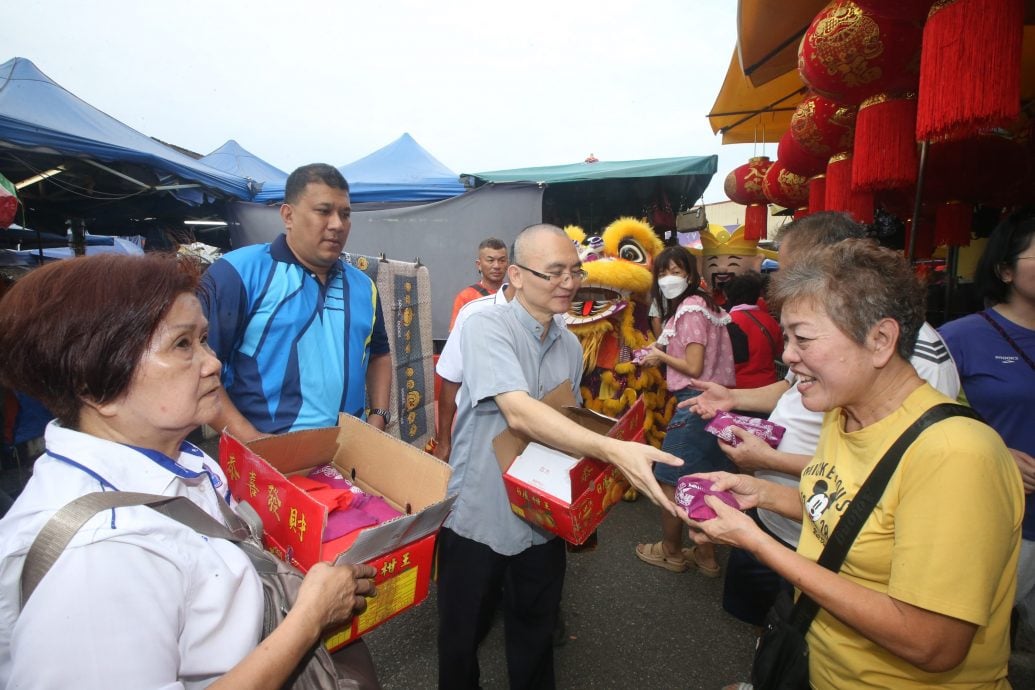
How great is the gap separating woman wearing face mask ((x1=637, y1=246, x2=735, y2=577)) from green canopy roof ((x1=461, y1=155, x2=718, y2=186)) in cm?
280

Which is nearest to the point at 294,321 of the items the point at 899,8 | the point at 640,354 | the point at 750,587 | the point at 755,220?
the point at 750,587

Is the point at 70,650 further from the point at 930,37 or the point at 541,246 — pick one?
the point at 930,37

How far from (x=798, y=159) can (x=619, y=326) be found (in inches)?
70.7

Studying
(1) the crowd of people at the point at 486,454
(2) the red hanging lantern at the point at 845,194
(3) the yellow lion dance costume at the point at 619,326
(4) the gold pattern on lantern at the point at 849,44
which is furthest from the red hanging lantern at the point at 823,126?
(3) the yellow lion dance costume at the point at 619,326

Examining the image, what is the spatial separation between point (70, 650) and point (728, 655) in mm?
2955

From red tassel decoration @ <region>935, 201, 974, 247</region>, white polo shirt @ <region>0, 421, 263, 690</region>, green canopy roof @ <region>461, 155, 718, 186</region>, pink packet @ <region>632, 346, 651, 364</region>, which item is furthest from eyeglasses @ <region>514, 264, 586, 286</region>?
green canopy roof @ <region>461, 155, 718, 186</region>

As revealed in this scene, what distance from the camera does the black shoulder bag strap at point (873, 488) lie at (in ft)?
3.80

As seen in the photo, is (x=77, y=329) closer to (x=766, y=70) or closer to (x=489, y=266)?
(x=489, y=266)

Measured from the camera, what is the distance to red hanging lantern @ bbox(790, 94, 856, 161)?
297 centimetres

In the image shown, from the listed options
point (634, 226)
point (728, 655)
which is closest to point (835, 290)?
point (728, 655)

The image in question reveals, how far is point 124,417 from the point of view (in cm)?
106

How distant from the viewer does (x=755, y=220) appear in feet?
19.3

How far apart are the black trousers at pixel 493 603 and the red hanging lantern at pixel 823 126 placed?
9.52 ft

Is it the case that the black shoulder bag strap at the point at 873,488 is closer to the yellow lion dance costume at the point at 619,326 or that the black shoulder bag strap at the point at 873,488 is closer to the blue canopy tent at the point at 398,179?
Answer: the yellow lion dance costume at the point at 619,326
